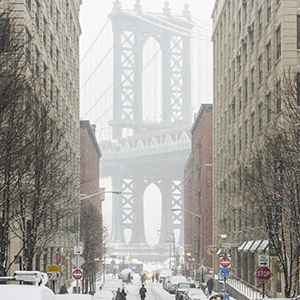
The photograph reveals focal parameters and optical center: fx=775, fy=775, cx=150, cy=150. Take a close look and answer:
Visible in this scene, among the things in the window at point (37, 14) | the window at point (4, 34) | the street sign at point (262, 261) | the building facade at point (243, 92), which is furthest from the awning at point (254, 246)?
the window at point (4, 34)

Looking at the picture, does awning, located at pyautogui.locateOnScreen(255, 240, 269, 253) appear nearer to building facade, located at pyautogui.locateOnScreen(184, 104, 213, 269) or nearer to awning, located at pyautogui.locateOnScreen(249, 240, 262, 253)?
awning, located at pyautogui.locateOnScreen(249, 240, 262, 253)

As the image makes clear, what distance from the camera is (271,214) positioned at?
98.2 ft

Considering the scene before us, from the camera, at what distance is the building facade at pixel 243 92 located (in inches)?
1544

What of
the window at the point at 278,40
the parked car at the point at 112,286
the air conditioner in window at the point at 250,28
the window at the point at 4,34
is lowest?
the parked car at the point at 112,286

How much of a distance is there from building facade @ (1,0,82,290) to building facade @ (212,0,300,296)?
1041 cm

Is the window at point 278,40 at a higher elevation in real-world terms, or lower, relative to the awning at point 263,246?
higher

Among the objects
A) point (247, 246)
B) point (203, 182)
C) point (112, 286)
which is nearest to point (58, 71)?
point (112, 286)

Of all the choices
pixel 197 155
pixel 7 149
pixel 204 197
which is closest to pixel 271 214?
pixel 7 149

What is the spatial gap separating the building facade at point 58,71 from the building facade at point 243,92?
410 inches

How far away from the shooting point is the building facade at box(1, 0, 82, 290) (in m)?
35.6

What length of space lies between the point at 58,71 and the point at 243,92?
507 inches

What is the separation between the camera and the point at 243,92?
177ft

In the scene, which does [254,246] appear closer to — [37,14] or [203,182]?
[37,14]

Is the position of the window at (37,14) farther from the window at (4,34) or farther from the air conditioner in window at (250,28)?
the window at (4,34)
